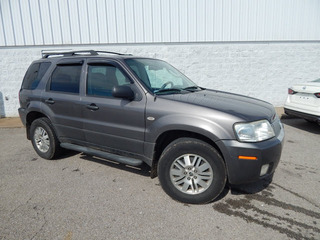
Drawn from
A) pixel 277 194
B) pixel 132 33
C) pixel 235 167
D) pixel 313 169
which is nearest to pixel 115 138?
pixel 235 167

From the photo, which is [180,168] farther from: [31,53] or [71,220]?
[31,53]

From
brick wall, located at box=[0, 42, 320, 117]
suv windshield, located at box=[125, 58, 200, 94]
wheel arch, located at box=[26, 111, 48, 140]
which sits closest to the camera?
suv windshield, located at box=[125, 58, 200, 94]

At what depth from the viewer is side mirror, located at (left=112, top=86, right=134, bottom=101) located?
9.25ft

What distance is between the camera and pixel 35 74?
421 centimetres

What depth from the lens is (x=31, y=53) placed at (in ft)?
26.1

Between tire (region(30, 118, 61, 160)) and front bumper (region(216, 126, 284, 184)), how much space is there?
10.00 ft

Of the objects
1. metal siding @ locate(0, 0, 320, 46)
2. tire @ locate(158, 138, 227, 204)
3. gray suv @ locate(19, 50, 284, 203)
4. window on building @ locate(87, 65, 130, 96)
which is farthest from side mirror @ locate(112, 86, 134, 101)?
metal siding @ locate(0, 0, 320, 46)

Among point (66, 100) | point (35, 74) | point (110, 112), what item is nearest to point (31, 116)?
point (35, 74)

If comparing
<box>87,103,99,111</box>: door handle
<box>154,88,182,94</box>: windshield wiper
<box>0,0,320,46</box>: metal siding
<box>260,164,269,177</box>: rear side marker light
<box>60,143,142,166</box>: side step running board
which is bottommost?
<box>60,143,142,166</box>: side step running board

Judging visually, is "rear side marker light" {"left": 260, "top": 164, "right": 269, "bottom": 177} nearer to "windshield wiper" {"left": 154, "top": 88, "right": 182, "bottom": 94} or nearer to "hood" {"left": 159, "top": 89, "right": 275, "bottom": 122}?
"hood" {"left": 159, "top": 89, "right": 275, "bottom": 122}

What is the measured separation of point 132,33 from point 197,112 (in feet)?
20.7

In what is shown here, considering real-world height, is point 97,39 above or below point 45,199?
above

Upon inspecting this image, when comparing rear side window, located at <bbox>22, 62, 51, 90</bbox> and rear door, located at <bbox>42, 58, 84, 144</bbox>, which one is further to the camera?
rear side window, located at <bbox>22, 62, 51, 90</bbox>

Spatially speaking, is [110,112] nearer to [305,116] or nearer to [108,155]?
[108,155]
